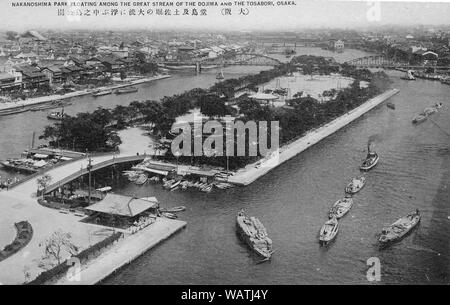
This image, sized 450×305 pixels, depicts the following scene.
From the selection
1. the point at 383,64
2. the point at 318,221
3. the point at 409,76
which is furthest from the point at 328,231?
the point at 383,64

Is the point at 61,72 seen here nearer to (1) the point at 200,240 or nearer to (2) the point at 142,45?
(2) the point at 142,45

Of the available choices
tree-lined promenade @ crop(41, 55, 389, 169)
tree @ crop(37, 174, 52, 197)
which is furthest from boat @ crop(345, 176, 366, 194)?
tree @ crop(37, 174, 52, 197)

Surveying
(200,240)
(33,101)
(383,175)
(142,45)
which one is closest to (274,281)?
(200,240)

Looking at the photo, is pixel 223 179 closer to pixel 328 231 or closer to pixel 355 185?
pixel 355 185

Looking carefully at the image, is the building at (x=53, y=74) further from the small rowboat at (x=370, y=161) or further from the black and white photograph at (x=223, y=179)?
the small rowboat at (x=370, y=161)

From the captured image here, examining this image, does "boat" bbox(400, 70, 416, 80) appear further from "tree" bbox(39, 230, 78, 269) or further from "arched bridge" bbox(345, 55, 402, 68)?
"tree" bbox(39, 230, 78, 269)
